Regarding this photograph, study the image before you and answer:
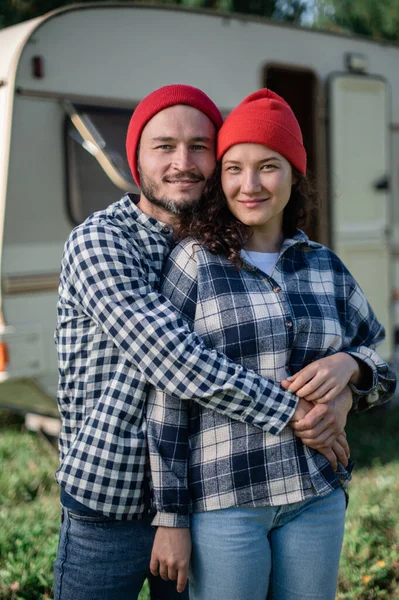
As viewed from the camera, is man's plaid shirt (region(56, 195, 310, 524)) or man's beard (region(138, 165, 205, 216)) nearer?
man's plaid shirt (region(56, 195, 310, 524))

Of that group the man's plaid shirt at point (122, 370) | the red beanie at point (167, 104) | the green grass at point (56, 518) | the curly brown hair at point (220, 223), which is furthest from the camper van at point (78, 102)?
the man's plaid shirt at point (122, 370)

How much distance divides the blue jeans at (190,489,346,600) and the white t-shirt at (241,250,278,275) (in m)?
0.63

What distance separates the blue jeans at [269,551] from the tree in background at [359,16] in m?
8.95

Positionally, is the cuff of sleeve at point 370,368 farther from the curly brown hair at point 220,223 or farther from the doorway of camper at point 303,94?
the doorway of camper at point 303,94

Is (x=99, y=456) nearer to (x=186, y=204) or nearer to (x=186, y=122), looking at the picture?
(x=186, y=204)

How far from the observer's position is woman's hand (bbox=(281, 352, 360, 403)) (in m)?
1.83

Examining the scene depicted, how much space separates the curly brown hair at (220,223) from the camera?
1890 millimetres

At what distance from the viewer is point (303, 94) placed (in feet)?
20.2

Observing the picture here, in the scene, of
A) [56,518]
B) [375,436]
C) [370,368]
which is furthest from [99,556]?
[375,436]

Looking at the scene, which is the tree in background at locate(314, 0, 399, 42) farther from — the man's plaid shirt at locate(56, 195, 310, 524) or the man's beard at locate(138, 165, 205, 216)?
the man's plaid shirt at locate(56, 195, 310, 524)

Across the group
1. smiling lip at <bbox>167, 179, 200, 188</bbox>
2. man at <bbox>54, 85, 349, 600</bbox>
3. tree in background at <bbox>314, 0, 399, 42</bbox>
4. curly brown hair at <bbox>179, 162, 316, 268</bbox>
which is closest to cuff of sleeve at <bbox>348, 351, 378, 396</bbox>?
man at <bbox>54, 85, 349, 600</bbox>

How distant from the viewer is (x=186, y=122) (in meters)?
2.04

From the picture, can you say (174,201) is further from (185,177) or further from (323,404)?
(323,404)

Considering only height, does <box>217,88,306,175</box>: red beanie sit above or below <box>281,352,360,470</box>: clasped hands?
above
